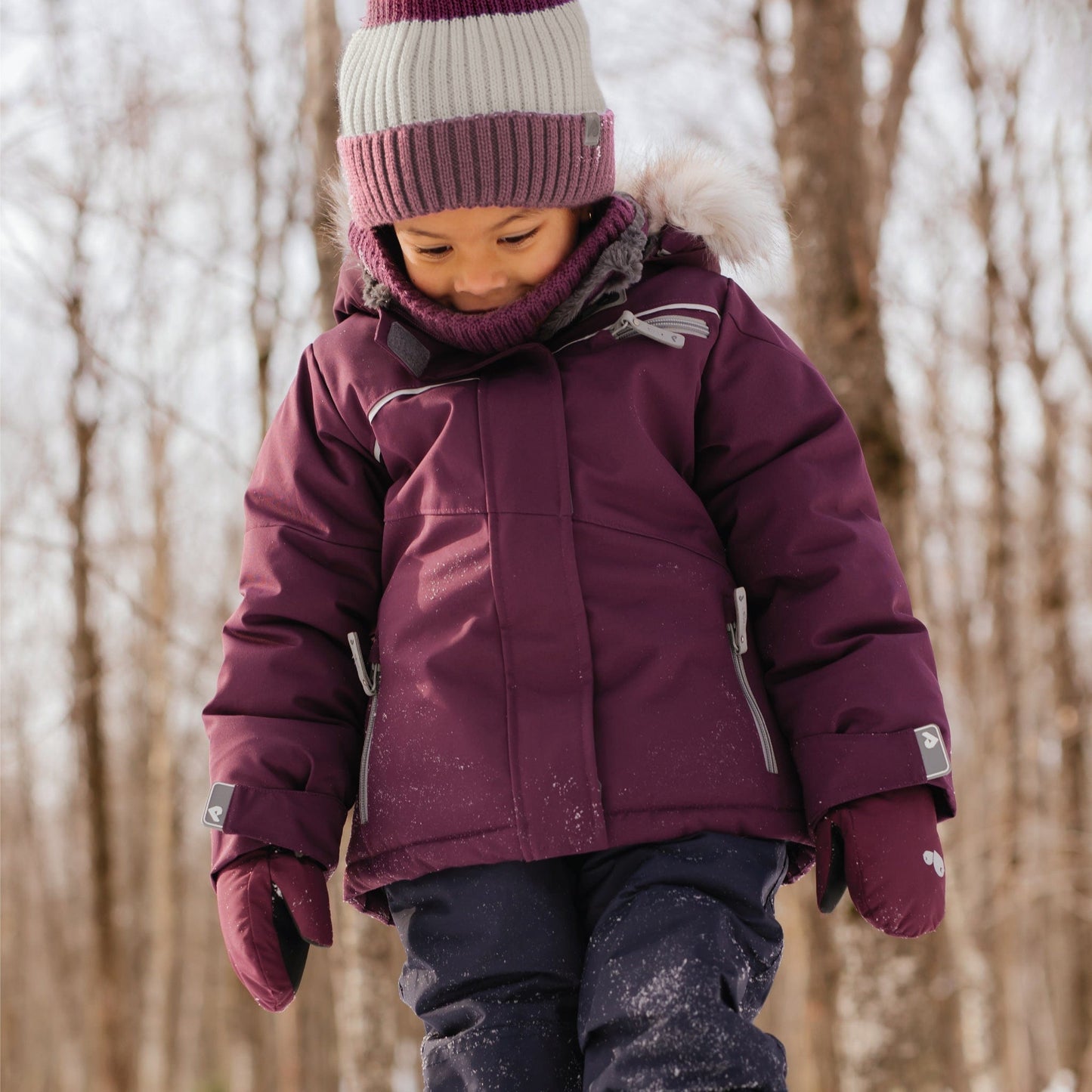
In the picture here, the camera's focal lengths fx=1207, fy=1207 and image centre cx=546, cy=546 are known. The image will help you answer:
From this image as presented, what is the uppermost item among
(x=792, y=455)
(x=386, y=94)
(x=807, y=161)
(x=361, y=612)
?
(x=807, y=161)

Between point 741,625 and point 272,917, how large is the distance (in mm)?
843

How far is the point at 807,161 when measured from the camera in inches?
176

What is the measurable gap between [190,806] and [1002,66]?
1681 centimetres

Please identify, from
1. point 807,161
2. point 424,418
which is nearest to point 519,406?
point 424,418

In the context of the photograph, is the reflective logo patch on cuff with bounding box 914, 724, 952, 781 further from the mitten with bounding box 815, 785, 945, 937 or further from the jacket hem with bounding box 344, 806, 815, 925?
the jacket hem with bounding box 344, 806, 815, 925

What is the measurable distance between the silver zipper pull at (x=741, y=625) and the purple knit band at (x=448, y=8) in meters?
0.98

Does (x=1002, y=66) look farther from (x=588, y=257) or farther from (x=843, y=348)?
(x=588, y=257)

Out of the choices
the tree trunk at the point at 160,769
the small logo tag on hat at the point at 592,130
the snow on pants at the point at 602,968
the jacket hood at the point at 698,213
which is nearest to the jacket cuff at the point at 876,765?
the snow on pants at the point at 602,968

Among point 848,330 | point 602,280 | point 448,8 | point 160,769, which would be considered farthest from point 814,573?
point 160,769

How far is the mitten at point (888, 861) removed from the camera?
1704mm

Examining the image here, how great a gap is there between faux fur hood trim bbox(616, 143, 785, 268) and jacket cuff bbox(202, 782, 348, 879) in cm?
111

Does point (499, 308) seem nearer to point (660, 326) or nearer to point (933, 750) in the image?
point (660, 326)

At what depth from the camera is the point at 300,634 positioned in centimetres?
196

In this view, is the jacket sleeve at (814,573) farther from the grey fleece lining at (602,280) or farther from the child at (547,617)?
the grey fleece lining at (602,280)
